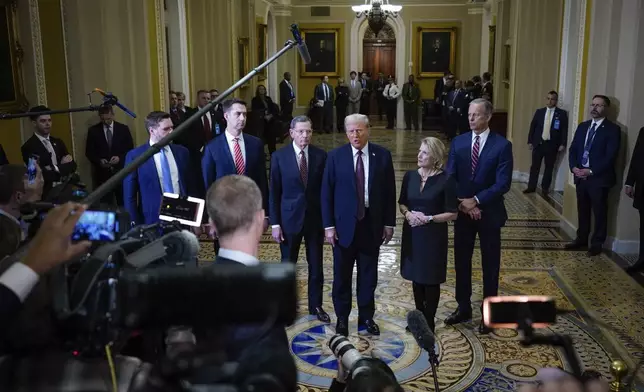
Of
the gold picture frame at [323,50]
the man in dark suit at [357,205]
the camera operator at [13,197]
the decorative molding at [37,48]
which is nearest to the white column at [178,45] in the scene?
the decorative molding at [37,48]

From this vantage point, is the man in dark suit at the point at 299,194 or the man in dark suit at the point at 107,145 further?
the man in dark suit at the point at 107,145

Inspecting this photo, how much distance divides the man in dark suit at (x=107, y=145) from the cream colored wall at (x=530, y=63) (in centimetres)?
683

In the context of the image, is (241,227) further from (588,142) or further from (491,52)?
(491,52)

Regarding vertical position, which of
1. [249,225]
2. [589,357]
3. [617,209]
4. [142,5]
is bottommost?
[589,357]

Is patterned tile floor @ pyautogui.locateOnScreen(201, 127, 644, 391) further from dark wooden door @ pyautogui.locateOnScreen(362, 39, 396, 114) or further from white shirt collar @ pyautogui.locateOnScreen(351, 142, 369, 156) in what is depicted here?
dark wooden door @ pyautogui.locateOnScreen(362, 39, 396, 114)

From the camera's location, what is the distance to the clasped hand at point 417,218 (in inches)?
176

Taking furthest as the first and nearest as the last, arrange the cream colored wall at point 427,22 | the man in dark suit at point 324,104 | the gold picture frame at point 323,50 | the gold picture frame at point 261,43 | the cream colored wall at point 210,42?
the gold picture frame at point 323,50, the cream colored wall at point 427,22, the man in dark suit at point 324,104, the gold picture frame at point 261,43, the cream colored wall at point 210,42

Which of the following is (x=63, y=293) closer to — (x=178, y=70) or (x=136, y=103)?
(x=136, y=103)

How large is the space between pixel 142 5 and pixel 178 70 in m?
3.25

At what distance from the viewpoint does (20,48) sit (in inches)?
260

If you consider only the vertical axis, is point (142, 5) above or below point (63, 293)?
above

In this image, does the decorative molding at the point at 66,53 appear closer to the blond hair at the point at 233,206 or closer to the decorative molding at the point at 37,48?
the decorative molding at the point at 37,48

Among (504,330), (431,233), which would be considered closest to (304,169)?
(431,233)

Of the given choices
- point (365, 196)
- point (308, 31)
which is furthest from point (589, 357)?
point (308, 31)
